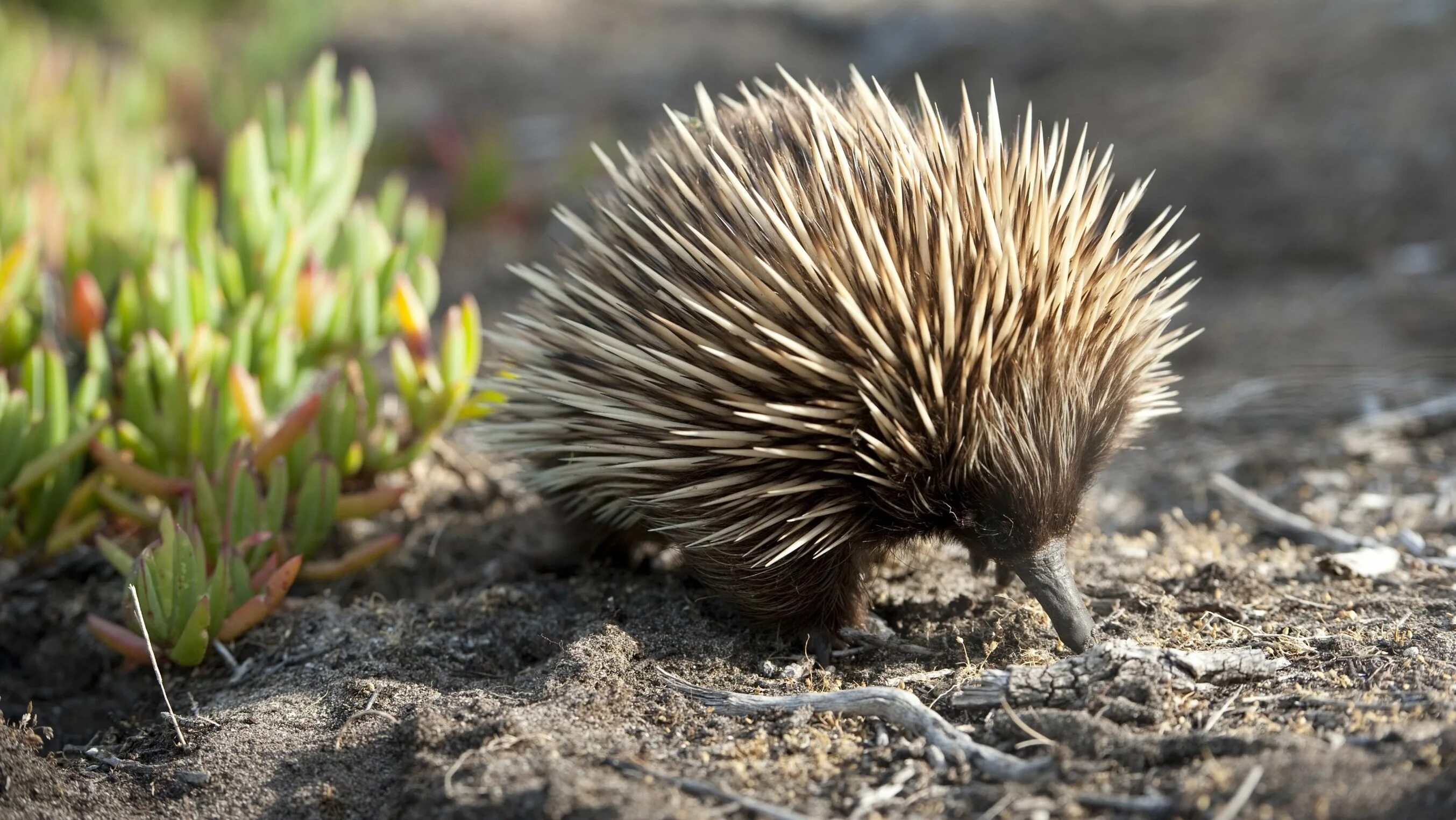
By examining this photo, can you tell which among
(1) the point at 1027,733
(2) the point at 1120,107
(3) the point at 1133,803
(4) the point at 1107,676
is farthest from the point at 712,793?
(2) the point at 1120,107

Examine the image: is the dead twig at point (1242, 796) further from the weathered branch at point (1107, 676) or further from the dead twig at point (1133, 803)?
the weathered branch at point (1107, 676)

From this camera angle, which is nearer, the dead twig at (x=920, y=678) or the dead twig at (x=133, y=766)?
the dead twig at (x=133, y=766)

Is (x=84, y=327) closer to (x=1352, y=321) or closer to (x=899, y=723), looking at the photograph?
(x=899, y=723)

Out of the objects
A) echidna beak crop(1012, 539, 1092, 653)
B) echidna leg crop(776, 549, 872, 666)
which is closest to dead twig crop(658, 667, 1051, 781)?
echidna leg crop(776, 549, 872, 666)

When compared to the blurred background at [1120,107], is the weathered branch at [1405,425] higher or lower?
lower

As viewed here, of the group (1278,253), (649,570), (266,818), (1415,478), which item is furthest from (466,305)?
(1278,253)

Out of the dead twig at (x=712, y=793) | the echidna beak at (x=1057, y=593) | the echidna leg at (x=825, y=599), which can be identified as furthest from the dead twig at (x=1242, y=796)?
the echidna leg at (x=825, y=599)
